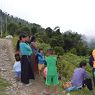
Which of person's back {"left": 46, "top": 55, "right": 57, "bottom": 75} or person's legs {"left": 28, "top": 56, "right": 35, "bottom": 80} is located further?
person's legs {"left": 28, "top": 56, "right": 35, "bottom": 80}

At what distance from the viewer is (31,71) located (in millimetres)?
12703

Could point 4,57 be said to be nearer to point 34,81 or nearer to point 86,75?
point 34,81

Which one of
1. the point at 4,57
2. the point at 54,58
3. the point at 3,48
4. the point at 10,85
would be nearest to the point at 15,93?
the point at 10,85

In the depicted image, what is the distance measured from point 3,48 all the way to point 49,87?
9.17 meters

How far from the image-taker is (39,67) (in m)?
13.3

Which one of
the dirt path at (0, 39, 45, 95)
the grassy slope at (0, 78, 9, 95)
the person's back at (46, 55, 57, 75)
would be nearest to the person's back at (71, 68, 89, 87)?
the person's back at (46, 55, 57, 75)

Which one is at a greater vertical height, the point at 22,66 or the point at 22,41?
the point at 22,41

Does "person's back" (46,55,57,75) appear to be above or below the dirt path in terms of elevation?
above

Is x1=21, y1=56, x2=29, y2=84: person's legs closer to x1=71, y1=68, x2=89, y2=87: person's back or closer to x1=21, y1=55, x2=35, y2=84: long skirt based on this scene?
x1=21, y1=55, x2=35, y2=84: long skirt

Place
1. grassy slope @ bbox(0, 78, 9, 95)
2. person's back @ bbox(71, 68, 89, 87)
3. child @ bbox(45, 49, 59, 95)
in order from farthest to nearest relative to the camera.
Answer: person's back @ bbox(71, 68, 89, 87) → grassy slope @ bbox(0, 78, 9, 95) → child @ bbox(45, 49, 59, 95)

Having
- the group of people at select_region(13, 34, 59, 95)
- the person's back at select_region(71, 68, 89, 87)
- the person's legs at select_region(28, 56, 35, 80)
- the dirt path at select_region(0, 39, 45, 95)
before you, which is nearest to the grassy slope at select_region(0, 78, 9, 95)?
the dirt path at select_region(0, 39, 45, 95)

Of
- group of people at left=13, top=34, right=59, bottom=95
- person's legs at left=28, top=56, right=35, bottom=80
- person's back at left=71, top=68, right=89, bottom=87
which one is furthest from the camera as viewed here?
person's legs at left=28, top=56, right=35, bottom=80

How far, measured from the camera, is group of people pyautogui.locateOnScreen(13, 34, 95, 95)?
37.5 ft

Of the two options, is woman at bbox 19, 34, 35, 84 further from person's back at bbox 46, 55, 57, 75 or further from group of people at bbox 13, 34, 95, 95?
person's back at bbox 46, 55, 57, 75
